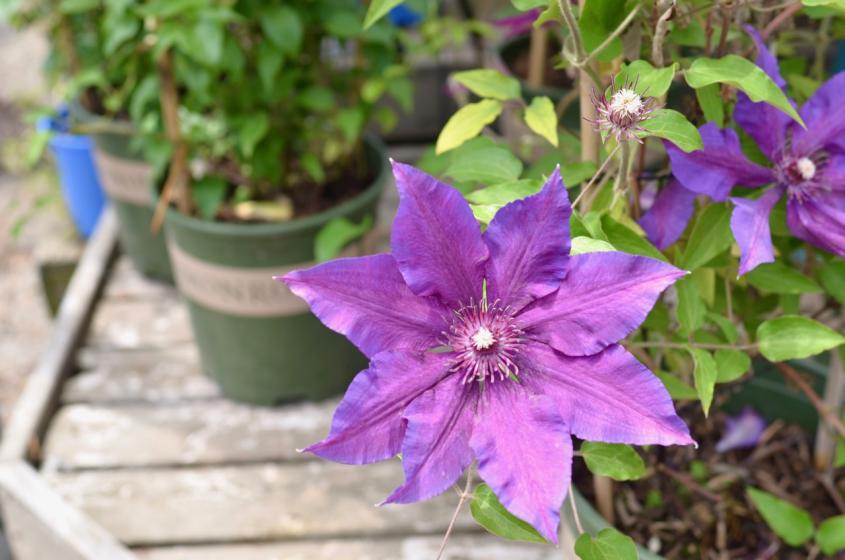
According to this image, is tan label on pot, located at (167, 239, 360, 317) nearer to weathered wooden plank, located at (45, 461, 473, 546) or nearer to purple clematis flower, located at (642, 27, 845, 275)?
weathered wooden plank, located at (45, 461, 473, 546)

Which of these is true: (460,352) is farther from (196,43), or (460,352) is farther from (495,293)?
(196,43)

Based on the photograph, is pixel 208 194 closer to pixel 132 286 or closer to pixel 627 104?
pixel 132 286

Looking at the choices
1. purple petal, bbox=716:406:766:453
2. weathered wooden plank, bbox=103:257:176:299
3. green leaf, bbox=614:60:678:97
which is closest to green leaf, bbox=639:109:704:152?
green leaf, bbox=614:60:678:97

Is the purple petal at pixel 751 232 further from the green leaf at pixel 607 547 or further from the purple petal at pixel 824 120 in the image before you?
the green leaf at pixel 607 547

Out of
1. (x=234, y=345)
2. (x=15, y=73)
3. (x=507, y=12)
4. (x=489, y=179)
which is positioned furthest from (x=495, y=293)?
(x=15, y=73)

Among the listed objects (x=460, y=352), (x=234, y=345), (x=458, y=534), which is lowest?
(x=458, y=534)

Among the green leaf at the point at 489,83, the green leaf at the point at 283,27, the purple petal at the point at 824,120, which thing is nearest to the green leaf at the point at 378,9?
the green leaf at the point at 489,83
